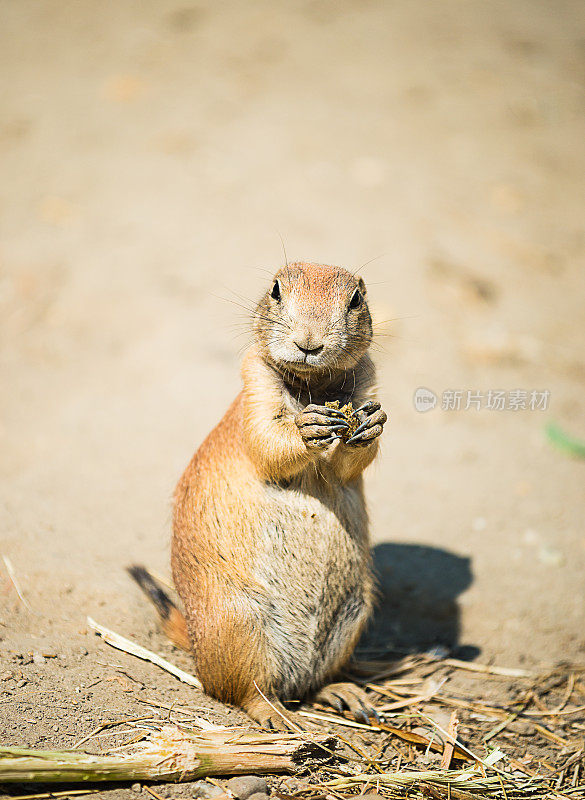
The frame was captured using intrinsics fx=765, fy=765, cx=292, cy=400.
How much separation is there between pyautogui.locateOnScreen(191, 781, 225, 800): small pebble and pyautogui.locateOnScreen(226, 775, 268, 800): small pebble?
0.05 m

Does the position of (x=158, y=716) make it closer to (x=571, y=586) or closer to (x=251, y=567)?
(x=251, y=567)

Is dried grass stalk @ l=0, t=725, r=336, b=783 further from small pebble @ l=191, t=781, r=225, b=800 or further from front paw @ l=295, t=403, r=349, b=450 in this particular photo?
front paw @ l=295, t=403, r=349, b=450

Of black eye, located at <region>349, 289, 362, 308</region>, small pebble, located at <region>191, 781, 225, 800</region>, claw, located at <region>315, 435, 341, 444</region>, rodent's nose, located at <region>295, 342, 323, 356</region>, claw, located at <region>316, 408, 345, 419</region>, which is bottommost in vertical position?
small pebble, located at <region>191, 781, 225, 800</region>

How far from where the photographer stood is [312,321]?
322cm

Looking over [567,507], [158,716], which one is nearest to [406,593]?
[567,507]

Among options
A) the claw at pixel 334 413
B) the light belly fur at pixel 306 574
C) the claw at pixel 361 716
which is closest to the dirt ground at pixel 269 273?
the light belly fur at pixel 306 574

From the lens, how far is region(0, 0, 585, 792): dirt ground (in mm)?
4816

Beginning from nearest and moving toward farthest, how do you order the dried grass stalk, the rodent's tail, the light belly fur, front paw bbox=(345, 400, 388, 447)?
the dried grass stalk → front paw bbox=(345, 400, 388, 447) → the light belly fur → the rodent's tail

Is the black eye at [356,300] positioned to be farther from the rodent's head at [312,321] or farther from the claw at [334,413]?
the claw at [334,413]

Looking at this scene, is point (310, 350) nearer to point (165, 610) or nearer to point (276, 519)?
point (276, 519)

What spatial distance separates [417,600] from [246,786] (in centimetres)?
239

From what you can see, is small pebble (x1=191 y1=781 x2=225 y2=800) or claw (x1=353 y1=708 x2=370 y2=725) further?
claw (x1=353 y1=708 x2=370 y2=725)

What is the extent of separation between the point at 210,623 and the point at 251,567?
314mm

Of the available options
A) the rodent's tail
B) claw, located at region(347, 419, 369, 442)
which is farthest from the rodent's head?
the rodent's tail
